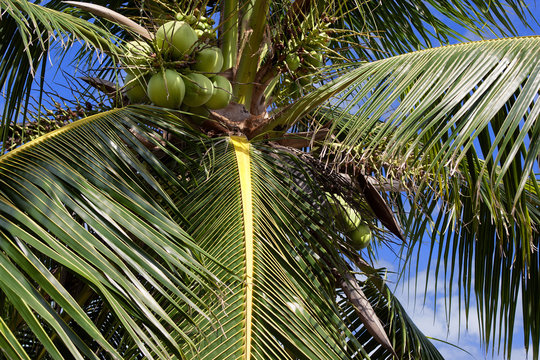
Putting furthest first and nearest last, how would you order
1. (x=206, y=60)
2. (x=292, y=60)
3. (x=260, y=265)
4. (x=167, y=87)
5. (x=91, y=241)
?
1. (x=292, y=60)
2. (x=206, y=60)
3. (x=167, y=87)
4. (x=260, y=265)
5. (x=91, y=241)

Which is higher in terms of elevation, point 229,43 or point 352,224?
point 229,43

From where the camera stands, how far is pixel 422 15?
12.4 feet

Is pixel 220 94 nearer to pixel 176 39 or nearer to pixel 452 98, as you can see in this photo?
pixel 176 39

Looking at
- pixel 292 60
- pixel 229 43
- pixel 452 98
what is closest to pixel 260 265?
pixel 452 98

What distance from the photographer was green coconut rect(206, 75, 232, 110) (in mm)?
2547

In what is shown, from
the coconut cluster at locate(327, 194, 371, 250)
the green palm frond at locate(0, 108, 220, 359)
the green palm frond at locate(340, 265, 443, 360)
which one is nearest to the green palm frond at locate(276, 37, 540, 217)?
the coconut cluster at locate(327, 194, 371, 250)

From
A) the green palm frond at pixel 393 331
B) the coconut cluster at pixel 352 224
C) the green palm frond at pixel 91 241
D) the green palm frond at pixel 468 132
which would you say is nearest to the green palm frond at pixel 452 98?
the green palm frond at pixel 468 132

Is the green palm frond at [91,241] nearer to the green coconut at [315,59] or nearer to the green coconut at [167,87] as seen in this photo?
the green coconut at [167,87]

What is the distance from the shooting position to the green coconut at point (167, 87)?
2.34 meters

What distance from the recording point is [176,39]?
2.37 meters

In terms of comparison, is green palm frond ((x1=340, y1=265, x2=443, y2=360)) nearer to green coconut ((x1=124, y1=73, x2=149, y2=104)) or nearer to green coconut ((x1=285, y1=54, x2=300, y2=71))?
green coconut ((x1=285, y1=54, x2=300, y2=71))

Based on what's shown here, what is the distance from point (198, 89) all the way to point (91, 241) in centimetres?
100

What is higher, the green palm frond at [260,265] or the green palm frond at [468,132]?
the green palm frond at [468,132]

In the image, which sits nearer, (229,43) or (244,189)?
(244,189)
